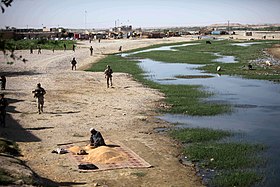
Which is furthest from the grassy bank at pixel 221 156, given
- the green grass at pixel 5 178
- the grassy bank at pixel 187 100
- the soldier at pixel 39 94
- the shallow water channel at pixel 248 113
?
the soldier at pixel 39 94

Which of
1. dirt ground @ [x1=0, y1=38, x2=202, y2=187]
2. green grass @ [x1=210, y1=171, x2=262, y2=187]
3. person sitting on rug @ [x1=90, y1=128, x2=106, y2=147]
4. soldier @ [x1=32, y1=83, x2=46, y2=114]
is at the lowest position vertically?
Answer: green grass @ [x1=210, y1=171, x2=262, y2=187]

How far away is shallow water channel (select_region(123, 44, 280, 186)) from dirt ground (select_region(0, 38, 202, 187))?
110 inches

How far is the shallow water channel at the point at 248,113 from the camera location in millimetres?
17606

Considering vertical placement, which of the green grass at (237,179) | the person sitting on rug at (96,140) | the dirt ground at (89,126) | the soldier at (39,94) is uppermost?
the soldier at (39,94)

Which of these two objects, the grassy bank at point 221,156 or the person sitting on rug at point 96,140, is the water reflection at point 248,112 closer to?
the grassy bank at point 221,156

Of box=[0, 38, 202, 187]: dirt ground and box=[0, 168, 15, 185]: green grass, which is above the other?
box=[0, 168, 15, 185]: green grass

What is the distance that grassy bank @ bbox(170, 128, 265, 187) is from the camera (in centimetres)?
1338

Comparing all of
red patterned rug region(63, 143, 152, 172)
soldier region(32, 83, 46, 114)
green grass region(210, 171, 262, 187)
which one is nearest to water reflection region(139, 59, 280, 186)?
green grass region(210, 171, 262, 187)

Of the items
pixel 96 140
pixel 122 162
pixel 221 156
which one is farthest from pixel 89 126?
pixel 221 156

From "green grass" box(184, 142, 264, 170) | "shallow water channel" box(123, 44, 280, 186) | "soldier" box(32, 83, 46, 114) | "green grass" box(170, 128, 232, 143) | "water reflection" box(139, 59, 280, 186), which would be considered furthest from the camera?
"soldier" box(32, 83, 46, 114)

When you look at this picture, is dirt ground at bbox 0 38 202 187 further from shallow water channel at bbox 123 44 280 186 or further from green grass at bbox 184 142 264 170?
shallow water channel at bbox 123 44 280 186

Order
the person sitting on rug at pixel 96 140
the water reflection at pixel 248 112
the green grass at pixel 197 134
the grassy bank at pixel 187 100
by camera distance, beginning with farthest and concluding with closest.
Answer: the grassy bank at pixel 187 100
the water reflection at pixel 248 112
the green grass at pixel 197 134
the person sitting on rug at pixel 96 140

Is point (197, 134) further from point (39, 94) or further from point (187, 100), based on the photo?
point (39, 94)

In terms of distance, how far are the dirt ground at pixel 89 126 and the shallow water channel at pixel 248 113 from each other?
279 cm
